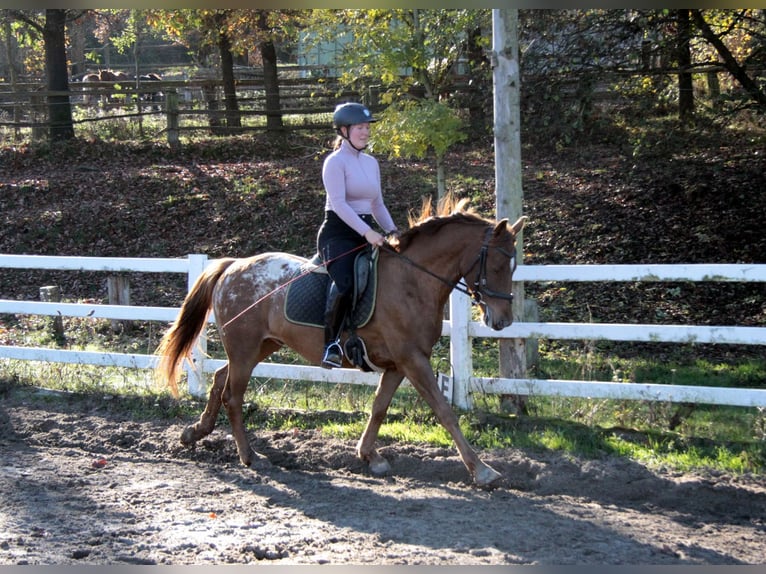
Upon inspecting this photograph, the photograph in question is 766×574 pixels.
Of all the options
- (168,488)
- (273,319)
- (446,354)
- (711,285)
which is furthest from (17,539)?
(711,285)

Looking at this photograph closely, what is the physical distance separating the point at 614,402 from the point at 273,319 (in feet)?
10.8

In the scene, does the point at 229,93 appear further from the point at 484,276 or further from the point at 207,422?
the point at 484,276

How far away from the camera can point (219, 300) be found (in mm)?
7609

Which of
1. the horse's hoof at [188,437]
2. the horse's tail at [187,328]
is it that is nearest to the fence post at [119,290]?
the horse's tail at [187,328]

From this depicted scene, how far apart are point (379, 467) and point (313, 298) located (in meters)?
1.52

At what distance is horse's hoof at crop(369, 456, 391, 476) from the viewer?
6836 millimetres

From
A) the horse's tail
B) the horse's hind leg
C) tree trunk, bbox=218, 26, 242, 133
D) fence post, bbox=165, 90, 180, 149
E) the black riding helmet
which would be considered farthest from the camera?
tree trunk, bbox=218, 26, 242, 133

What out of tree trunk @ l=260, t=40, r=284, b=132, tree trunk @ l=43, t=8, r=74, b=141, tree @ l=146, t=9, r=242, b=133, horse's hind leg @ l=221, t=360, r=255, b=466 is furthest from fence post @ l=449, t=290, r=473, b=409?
tree trunk @ l=43, t=8, r=74, b=141

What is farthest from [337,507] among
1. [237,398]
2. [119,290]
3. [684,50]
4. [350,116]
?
[684,50]

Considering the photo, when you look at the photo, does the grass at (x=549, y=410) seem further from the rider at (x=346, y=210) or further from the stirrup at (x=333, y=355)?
the rider at (x=346, y=210)

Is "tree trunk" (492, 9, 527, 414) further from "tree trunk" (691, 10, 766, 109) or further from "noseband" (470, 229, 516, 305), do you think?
"tree trunk" (691, 10, 766, 109)

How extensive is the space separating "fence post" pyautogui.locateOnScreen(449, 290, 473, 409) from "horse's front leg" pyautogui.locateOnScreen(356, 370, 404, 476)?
111 centimetres

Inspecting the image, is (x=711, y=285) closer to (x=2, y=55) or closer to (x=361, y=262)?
(x=361, y=262)

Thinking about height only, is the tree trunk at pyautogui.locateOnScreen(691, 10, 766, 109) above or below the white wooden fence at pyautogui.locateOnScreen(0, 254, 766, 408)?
above
